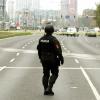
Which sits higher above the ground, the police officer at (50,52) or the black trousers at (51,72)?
the police officer at (50,52)

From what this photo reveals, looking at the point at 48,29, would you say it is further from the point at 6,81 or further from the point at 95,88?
the point at 6,81

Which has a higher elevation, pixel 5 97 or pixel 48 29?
pixel 48 29

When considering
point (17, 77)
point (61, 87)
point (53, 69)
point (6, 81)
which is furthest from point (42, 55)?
point (17, 77)

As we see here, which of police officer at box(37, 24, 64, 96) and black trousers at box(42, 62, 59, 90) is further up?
police officer at box(37, 24, 64, 96)

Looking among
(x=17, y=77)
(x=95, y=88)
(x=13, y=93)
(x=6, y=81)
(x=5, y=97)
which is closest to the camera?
(x=5, y=97)

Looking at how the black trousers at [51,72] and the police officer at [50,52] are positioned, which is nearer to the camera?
the police officer at [50,52]

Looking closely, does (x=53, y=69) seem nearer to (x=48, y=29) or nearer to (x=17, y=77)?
(x=48, y=29)

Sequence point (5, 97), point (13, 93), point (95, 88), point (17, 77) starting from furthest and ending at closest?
point (17, 77)
point (95, 88)
point (13, 93)
point (5, 97)

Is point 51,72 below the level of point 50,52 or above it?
below

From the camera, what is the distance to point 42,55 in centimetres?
1152

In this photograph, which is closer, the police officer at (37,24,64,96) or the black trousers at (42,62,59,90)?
the police officer at (37,24,64,96)

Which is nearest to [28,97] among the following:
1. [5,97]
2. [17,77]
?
[5,97]

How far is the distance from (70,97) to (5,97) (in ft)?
5.25

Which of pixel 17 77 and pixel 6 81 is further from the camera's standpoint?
pixel 17 77
